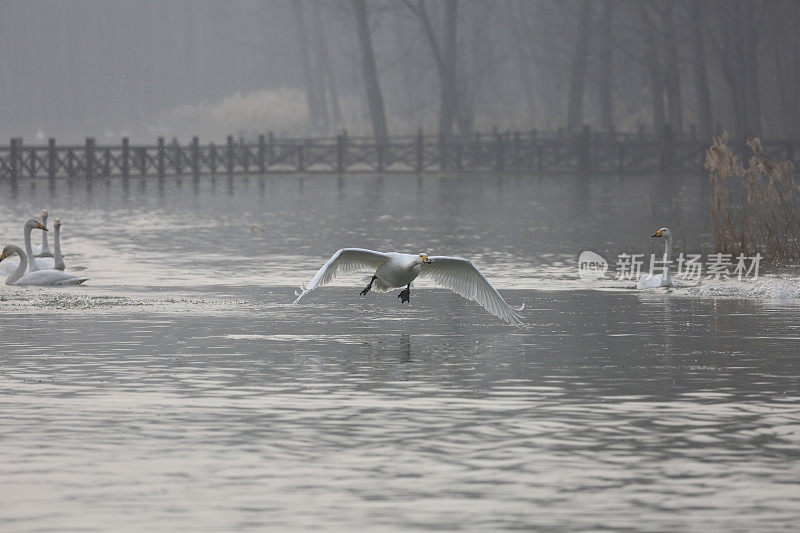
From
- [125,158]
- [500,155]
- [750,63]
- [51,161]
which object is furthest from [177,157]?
[750,63]

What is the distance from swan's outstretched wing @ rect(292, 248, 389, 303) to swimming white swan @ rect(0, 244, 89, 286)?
5803 millimetres

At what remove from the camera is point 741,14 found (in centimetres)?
5428

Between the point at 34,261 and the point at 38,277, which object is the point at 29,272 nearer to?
the point at 38,277

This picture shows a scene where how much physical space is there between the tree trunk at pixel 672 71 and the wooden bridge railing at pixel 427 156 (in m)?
1.17

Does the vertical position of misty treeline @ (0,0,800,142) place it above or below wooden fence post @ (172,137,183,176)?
above

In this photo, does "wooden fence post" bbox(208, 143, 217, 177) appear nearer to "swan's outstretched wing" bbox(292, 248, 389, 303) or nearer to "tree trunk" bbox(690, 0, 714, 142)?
"tree trunk" bbox(690, 0, 714, 142)

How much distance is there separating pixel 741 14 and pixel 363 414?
46398mm

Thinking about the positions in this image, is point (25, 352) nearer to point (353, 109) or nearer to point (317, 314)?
point (317, 314)

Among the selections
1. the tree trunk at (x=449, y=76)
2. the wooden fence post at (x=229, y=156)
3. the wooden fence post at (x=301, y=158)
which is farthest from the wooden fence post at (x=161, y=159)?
the tree trunk at (x=449, y=76)

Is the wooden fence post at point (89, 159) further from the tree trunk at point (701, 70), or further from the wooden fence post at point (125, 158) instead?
the tree trunk at point (701, 70)

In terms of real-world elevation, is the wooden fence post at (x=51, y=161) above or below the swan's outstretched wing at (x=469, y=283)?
above

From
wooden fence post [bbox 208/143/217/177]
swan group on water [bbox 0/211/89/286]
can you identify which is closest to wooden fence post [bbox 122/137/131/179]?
wooden fence post [bbox 208/143/217/177]

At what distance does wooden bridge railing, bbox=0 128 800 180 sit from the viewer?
2205 inches

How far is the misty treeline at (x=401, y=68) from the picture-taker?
58.9m
